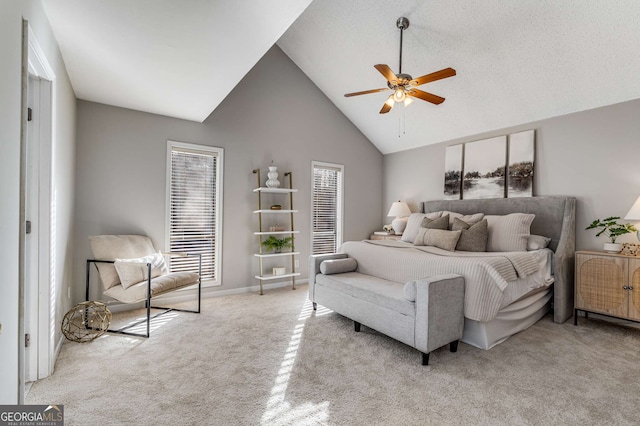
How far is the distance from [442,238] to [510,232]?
816mm

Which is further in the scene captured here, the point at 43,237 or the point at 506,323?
the point at 506,323

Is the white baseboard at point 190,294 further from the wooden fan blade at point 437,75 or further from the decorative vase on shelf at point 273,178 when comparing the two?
the wooden fan blade at point 437,75

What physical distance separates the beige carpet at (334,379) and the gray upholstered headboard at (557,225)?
39 cm

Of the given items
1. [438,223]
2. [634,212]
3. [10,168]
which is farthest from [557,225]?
[10,168]

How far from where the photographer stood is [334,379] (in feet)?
7.26

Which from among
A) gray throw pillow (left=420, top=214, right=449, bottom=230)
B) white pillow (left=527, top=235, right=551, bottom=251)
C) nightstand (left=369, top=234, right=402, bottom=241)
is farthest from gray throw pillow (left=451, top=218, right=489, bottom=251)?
nightstand (left=369, top=234, right=402, bottom=241)

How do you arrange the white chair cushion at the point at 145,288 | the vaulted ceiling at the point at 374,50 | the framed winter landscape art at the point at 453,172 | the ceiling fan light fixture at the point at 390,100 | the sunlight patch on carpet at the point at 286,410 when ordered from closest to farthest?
1. the sunlight patch on carpet at the point at 286,410
2. the vaulted ceiling at the point at 374,50
3. the white chair cushion at the point at 145,288
4. the ceiling fan light fixture at the point at 390,100
5. the framed winter landscape art at the point at 453,172

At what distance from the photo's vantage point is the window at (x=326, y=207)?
5398 mm

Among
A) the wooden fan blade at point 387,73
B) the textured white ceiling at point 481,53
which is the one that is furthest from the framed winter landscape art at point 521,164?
the wooden fan blade at point 387,73

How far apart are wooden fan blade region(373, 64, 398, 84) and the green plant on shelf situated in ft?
9.04

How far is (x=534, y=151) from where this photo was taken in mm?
4156

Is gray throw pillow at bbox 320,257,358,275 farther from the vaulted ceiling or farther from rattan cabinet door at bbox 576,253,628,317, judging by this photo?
rattan cabinet door at bbox 576,253,628,317

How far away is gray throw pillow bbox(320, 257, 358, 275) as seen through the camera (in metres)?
3.53

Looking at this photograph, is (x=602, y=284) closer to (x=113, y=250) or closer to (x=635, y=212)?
(x=635, y=212)
